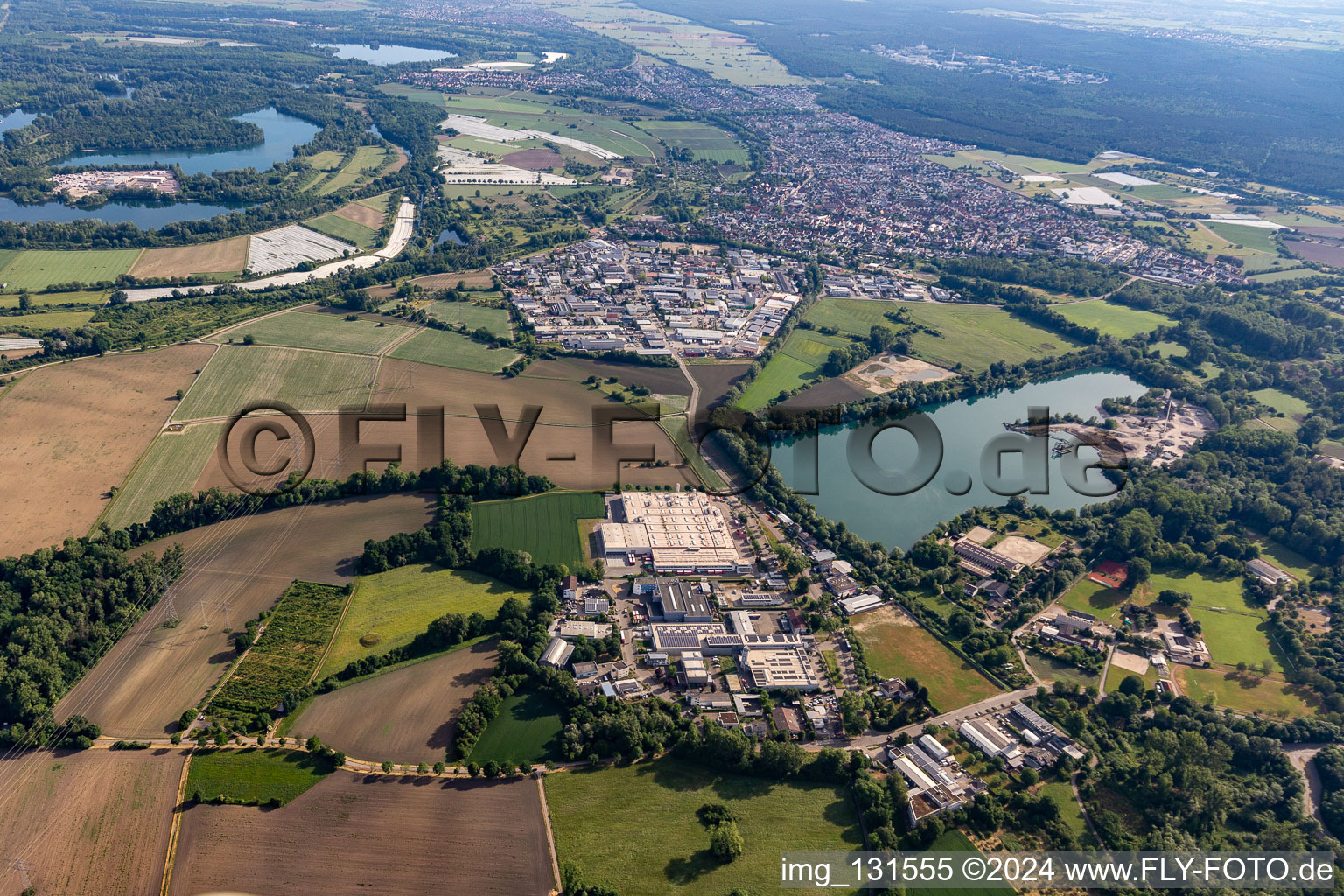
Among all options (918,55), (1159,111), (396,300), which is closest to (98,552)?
(396,300)

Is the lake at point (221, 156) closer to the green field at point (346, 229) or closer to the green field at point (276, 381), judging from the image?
the green field at point (346, 229)

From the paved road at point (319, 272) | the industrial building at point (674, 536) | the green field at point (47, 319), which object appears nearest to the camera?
the industrial building at point (674, 536)

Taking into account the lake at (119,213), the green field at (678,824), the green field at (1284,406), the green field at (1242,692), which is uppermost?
the lake at (119,213)

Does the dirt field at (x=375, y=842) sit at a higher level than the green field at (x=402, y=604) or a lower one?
lower

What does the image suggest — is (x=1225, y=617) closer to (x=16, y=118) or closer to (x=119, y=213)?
(x=119, y=213)

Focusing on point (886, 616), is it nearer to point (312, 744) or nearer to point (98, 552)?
point (312, 744)

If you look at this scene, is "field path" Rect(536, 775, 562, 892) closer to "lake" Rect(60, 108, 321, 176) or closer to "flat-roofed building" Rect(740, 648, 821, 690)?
"flat-roofed building" Rect(740, 648, 821, 690)

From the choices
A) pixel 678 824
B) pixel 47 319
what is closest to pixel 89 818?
pixel 678 824

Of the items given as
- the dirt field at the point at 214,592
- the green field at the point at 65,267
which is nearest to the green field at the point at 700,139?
the green field at the point at 65,267
